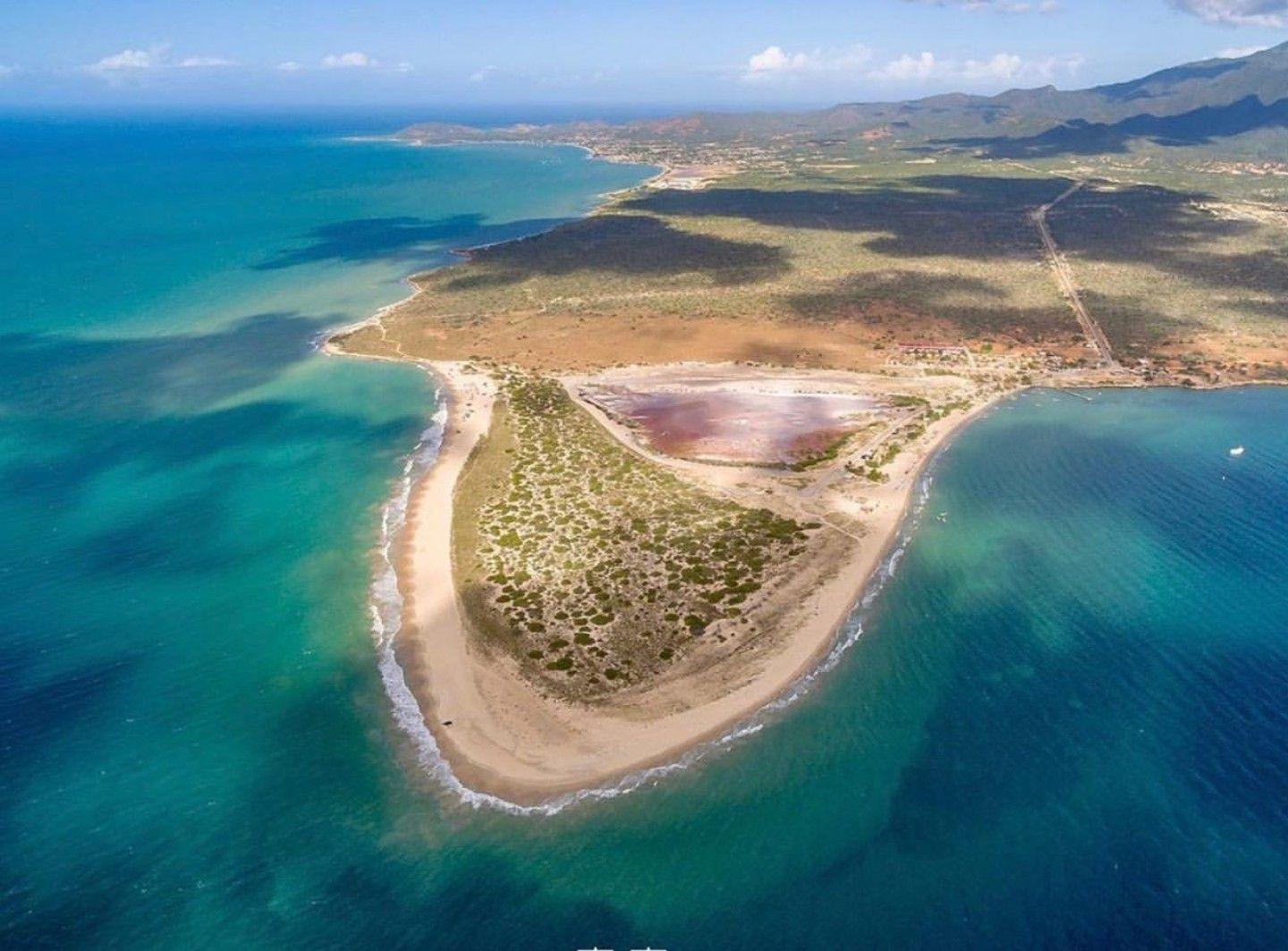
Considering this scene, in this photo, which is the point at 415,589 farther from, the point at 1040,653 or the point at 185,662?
the point at 1040,653

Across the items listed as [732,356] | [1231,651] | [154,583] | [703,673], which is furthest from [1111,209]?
[154,583]

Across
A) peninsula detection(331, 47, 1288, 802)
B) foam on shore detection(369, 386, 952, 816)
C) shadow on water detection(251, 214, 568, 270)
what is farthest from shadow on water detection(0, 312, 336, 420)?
shadow on water detection(251, 214, 568, 270)

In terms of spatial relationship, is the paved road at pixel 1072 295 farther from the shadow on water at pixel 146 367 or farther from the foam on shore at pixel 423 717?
the shadow on water at pixel 146 367

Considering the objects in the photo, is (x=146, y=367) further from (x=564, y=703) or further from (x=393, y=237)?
(x=393, y=237)

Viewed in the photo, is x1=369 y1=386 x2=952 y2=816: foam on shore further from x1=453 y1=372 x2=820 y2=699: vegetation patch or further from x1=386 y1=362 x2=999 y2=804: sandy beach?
x1=453 y1=372 x2=820 y2=699: vegetation patch

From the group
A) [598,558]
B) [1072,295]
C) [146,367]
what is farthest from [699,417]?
[1072,295]

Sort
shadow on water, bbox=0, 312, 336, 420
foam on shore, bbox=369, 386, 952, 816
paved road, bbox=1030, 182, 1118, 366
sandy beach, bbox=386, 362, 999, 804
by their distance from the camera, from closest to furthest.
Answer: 1. foam on shore, bbox=369, 386, 952, 816
2. sandy beach, bbox=386, 362, 999, 804
3. shadow on water, bbox=0, 312, 336, 420
4. paved road, bbox=1030, 182, 1118, 366
